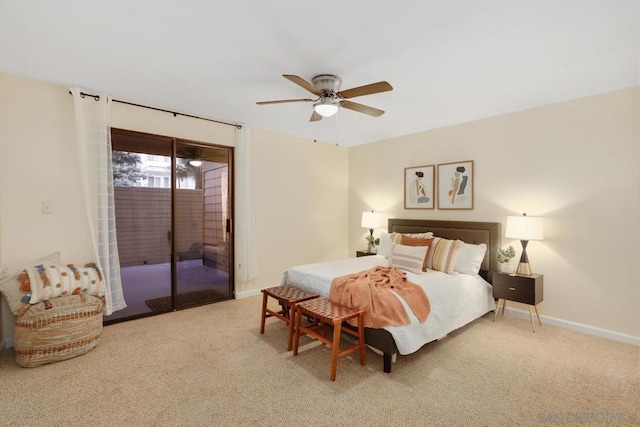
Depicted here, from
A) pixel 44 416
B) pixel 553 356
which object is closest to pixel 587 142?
pixel 553 356

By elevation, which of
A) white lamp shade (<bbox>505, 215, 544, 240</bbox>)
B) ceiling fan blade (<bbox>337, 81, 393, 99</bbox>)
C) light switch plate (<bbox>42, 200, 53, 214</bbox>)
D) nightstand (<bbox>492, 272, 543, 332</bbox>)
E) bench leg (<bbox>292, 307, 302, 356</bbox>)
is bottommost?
bench leg (<bbox>292, 307, 302, 356</bbox>)

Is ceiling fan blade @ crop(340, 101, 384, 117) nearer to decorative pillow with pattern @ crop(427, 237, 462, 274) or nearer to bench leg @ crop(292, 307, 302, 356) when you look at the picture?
decorative pillow with pattern @ crop(427, 237, 462, 274)

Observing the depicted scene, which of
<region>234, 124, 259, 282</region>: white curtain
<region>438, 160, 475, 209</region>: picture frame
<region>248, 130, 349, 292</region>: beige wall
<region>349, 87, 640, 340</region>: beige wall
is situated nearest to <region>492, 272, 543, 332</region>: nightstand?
<region>349, 87, 640, 340</region>: beige wall

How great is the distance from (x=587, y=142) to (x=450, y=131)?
1.57 meters

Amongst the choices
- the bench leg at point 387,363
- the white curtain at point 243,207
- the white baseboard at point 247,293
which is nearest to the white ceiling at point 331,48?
the white curtain at point 243,207

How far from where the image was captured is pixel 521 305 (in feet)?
12.3

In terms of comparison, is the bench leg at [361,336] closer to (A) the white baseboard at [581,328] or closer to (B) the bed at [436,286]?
(B) the bed at [436,286]

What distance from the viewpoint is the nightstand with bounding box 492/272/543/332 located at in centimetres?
327

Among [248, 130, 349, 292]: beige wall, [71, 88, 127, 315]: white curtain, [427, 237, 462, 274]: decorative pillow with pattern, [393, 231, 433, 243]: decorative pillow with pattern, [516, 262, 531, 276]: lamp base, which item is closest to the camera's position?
[71, 88, 127, 315]: white curtain

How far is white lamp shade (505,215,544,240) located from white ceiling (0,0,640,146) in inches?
53.9

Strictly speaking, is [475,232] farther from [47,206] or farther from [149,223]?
[47,206]

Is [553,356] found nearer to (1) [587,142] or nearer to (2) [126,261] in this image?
(1) [587,142]

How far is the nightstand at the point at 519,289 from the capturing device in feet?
10.7

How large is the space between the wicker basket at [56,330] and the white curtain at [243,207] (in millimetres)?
1870
